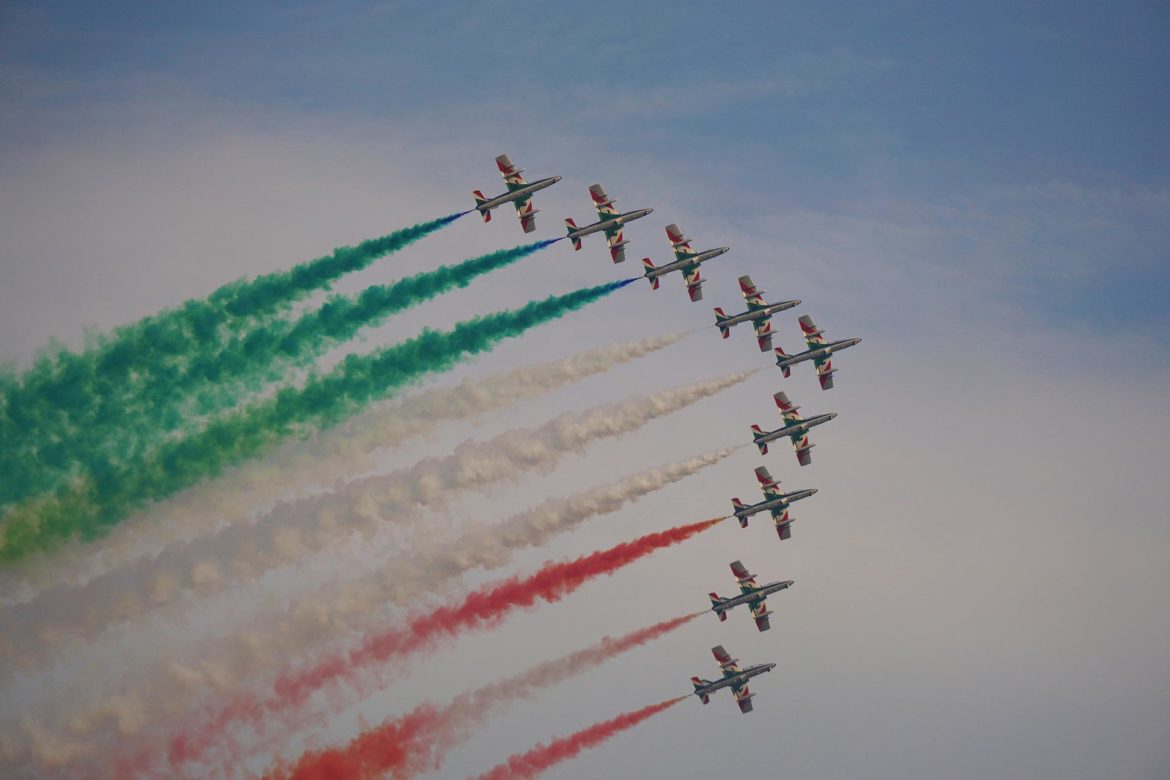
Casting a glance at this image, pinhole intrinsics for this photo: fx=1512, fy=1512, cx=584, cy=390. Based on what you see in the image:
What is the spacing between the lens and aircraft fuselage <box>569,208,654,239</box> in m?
87.2

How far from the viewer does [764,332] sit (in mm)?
93500

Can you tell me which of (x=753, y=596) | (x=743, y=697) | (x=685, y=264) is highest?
(x=685, y=264)

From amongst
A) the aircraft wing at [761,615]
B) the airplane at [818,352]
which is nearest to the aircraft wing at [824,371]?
the airplane at [818,352]

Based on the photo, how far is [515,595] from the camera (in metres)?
81.8

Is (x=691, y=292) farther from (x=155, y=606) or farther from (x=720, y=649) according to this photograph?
(x=155, y=606)

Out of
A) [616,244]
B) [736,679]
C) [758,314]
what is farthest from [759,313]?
[736,679]

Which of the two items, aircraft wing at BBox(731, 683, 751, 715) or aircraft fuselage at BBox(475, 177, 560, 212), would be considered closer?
aircraft fuselage at BBox(475, 177, 560, 212)

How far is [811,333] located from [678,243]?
10961 mm

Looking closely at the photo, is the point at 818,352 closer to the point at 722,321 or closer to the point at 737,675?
the point at 722,321

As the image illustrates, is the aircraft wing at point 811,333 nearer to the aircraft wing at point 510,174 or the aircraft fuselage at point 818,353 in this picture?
the aircraft fuselage at point 818,353

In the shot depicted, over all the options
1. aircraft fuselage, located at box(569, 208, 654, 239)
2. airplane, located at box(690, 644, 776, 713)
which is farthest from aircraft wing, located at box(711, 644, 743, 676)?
aircraft fuselage, located at box(569, 208, 654, 239)

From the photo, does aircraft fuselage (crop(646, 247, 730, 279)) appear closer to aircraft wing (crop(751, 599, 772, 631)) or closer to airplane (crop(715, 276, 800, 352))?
airplane (crop(715, 276, 800, 352))

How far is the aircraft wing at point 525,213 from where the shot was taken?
3366 inches

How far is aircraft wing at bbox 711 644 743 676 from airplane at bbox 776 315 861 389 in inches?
691
